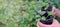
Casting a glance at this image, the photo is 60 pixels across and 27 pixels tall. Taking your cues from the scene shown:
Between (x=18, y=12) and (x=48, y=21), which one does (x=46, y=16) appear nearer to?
(x=48, y=21)

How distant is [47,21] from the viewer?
1335mm

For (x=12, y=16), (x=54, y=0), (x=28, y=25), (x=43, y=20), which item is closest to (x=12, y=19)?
(x=12, y=16)

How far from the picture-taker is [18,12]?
4.08 ft

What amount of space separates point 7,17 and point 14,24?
77mm

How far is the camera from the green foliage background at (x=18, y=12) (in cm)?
120

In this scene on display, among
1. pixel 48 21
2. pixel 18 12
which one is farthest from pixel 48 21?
pixel 18 12

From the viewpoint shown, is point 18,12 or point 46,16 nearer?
point 18,12

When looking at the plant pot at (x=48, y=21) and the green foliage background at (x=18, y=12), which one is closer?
the green foliage background at (x=18, y=12)

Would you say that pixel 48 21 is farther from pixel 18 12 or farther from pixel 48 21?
pixel 18 12

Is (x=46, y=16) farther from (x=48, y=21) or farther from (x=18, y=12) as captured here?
(x=18, y=12)

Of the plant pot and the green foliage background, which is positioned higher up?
the green foliage background

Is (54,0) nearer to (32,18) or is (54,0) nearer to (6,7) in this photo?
(32,18)

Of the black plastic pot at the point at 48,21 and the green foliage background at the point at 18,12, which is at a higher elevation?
the green foliage background at the point at 18,12

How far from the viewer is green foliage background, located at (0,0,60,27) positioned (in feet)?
3.94
